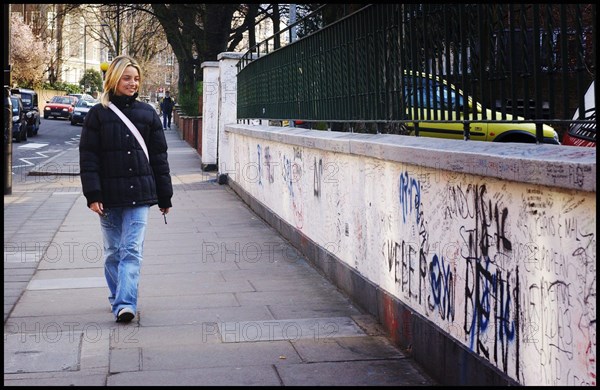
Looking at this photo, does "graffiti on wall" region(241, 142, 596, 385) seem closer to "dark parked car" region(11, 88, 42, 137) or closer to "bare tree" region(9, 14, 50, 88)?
"dark parked car" region(11, 88, 42, 137)

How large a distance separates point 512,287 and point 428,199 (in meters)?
1.33

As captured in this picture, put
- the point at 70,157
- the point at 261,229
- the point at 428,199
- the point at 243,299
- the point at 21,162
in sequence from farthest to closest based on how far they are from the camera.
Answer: the point at 70,157 < the point at 21,162 < the point at 261,229 < the point at 243,299 < the point at 428,199

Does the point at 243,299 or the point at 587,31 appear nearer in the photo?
the point at 587,31

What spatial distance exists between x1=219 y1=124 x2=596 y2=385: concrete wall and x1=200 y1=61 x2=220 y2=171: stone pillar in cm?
1391

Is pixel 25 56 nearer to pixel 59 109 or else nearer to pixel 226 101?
pixel 59 109

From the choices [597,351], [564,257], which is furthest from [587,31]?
[597,351]

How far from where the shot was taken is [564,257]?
3945 mm

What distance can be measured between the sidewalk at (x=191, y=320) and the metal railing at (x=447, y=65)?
1.40 m

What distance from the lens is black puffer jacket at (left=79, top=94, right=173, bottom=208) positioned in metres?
7.00

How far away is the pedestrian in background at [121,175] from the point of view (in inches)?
277

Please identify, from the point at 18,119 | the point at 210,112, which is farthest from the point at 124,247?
the point at 18,119

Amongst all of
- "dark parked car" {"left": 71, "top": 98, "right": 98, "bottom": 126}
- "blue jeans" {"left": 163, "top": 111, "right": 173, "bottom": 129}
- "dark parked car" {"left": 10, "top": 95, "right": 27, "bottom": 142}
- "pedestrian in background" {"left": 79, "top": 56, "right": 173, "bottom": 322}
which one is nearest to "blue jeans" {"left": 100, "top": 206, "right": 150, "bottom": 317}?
"pedestrian in background" {"left": 79, "top": 56, "right": 173, "bottom": 322}

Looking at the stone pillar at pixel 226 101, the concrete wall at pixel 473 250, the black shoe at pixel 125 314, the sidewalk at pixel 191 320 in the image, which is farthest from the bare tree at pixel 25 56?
the concrete wall at pixel 473 250

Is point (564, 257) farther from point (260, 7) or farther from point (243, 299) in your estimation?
point (260, 7)
